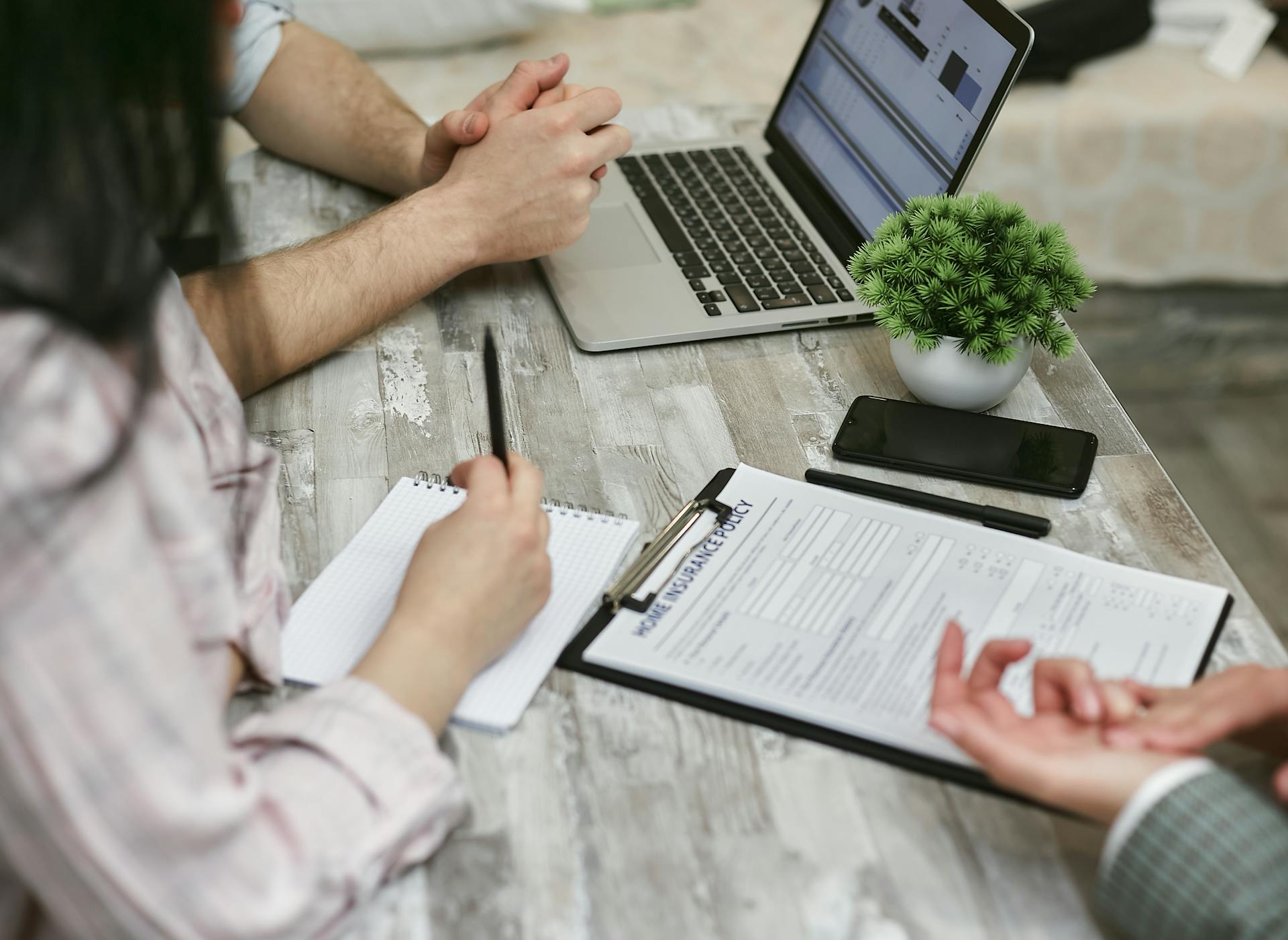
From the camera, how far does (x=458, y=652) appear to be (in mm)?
639

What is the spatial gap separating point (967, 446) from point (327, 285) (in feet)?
1.76

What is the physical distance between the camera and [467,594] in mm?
650

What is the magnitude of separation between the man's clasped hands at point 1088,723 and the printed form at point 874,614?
0.11ft

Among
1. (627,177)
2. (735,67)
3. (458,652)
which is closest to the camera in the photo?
(458,652)

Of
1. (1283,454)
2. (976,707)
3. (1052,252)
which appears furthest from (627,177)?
(1283,454)

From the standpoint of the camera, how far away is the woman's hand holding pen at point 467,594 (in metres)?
0.62

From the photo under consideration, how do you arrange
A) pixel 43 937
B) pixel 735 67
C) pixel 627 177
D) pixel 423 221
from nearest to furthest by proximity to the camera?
1. pixel 43 937
2. pixel 423 221
3. pixel 627 177
4. pixel 735 67

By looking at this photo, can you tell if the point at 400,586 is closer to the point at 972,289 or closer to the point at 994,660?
the point at 994,660

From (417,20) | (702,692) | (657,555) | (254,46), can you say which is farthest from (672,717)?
(417,20)

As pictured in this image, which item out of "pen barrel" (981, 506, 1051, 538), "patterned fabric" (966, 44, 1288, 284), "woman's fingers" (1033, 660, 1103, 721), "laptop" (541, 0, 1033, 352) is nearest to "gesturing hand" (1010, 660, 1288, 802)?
"woman's fingers" (1033, 660, 1103, 721)

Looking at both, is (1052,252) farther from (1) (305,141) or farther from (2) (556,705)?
(1) (305,141)

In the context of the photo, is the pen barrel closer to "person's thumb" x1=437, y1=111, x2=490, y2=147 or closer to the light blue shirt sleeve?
"person's thumb" x1=437, y1=111, x2=490, y2=147

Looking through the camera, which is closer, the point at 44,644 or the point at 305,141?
the point at 44,644

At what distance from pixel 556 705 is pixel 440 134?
65cm
